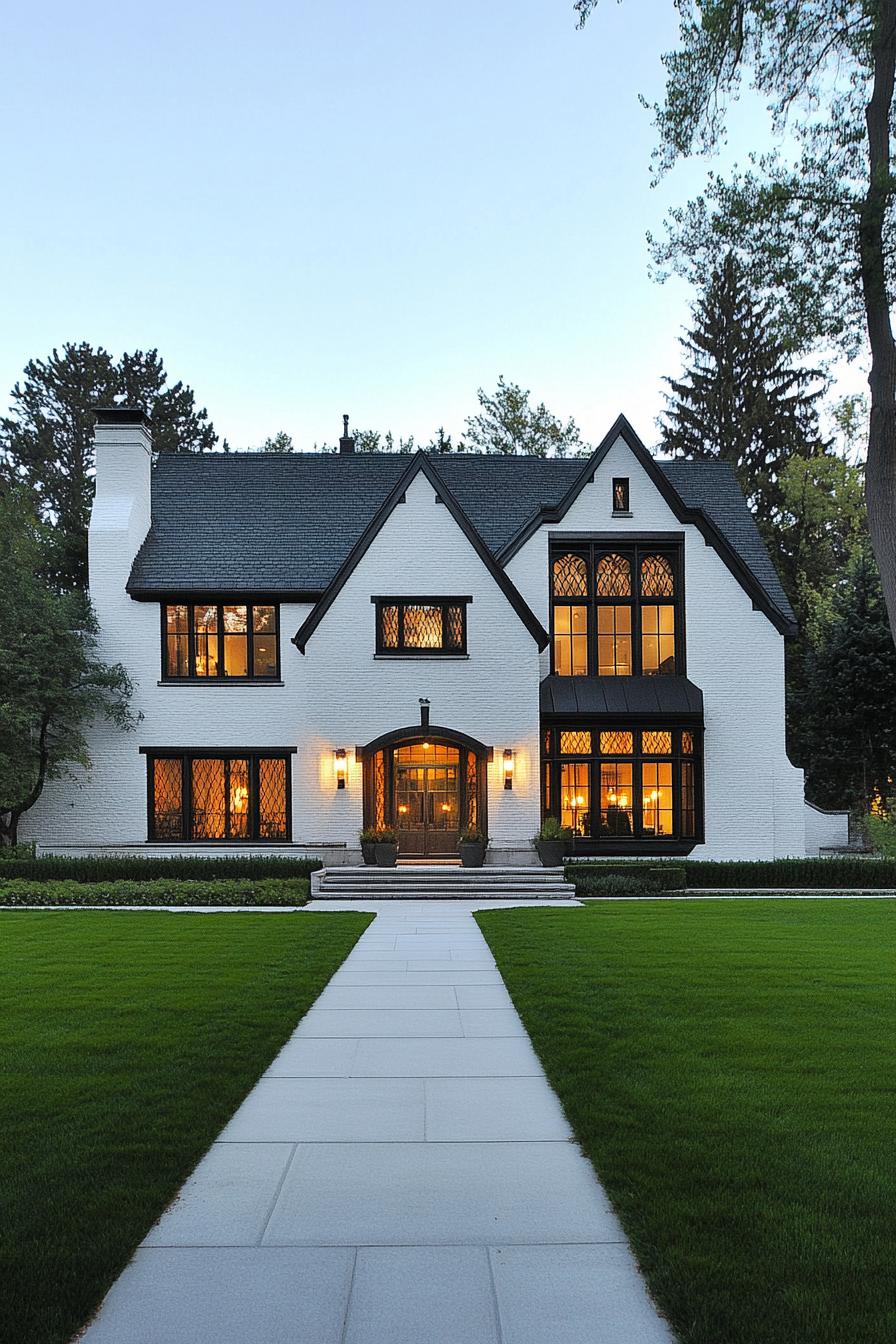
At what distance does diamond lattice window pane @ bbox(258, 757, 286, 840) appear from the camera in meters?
25.1

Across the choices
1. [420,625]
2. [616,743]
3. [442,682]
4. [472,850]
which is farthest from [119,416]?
[616,743]

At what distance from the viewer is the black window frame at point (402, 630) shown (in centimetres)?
2450

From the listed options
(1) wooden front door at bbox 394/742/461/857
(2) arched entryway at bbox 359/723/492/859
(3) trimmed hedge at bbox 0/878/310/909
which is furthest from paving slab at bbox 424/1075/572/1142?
(1) wooden front door at bbox 394/742/461/857

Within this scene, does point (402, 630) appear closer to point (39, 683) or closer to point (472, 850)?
point (472, 850)

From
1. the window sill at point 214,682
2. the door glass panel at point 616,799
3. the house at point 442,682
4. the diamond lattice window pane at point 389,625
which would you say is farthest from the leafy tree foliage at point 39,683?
the door glass panel at point 616,799

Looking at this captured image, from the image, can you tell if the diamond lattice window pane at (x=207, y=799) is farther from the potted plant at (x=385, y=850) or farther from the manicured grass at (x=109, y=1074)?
the manicured grass at (x=109, y=1074)

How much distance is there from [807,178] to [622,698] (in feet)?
44.9

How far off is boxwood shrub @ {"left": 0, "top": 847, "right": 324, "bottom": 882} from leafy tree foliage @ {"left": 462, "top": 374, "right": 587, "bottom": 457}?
97.1ft

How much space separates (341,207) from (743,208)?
23442 mm

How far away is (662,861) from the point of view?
2345 cm

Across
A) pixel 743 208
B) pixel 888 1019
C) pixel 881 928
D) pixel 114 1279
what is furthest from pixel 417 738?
pixel 114 1279

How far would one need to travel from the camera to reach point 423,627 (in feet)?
81.4

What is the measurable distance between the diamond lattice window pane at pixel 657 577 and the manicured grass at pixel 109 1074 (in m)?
15.2

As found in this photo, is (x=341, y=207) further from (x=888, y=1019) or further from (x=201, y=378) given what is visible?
(x=201, y=378)
